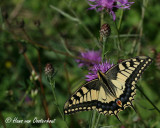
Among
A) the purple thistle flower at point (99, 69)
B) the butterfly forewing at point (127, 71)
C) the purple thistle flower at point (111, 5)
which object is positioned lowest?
the butterfly forewing at point (127, 71)

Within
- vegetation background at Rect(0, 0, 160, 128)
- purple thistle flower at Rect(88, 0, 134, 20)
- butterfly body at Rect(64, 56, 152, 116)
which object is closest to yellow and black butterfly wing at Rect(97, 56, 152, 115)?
butterfly body at Rect(64, 56, 152, 116)

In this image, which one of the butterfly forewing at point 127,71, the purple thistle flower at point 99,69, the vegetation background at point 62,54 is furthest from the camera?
the vegetation background at point 62,54

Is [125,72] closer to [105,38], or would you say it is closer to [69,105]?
[105,38]

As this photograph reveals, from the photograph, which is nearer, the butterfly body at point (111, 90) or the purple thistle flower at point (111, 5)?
the butterfly body at point (111, 90)

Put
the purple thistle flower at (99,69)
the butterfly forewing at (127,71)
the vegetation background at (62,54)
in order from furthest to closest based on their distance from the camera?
the vegetation background at (62,54), the purple thistle flower at (99,69), the butterfly forewing at (127,71)

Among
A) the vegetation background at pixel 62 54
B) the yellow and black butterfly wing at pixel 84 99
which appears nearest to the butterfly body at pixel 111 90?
the yellow and black butterfly wing at pixel 84 99

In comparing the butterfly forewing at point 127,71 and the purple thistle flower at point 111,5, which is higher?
the purple thistle flower at point 111,5
